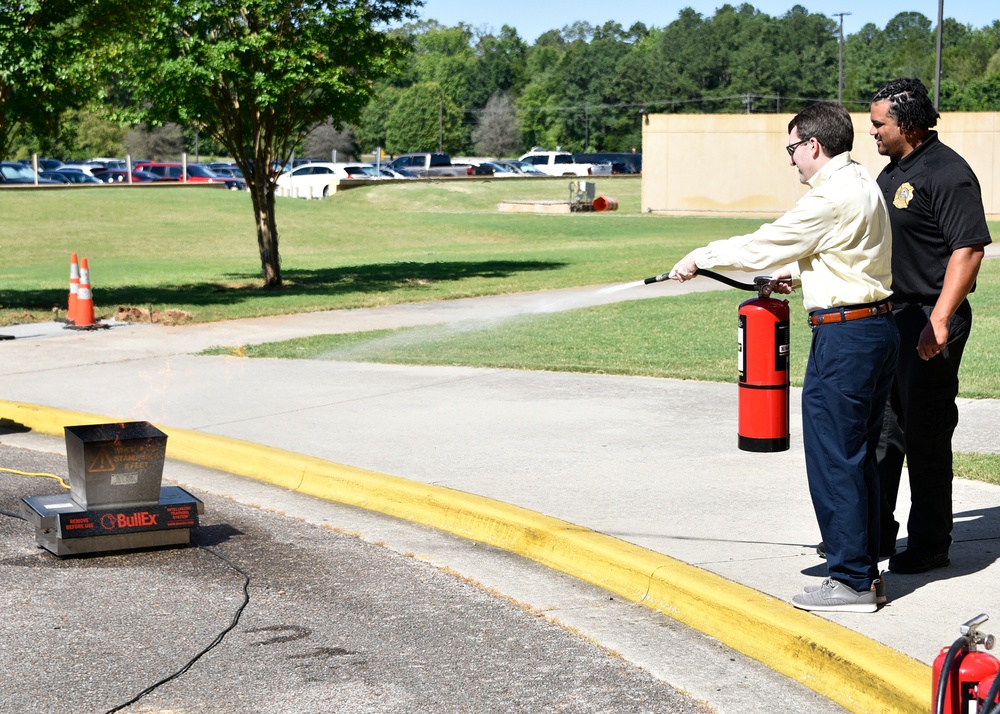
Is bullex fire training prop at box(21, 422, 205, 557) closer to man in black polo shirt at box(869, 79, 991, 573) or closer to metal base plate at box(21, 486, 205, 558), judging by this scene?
metal base plate at box(21, 486, 205, 558)

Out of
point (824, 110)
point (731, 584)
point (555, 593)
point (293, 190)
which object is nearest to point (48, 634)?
point (555, 593)

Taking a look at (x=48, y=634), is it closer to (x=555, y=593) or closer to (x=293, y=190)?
(x=555, y=593)

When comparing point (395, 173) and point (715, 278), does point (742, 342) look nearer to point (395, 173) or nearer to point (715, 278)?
point (715, 278)

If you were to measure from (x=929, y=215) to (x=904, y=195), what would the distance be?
0.13 m

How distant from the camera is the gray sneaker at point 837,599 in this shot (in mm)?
4660

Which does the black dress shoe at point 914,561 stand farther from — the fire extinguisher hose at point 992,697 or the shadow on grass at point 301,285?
the shadow on grass at point 301,285

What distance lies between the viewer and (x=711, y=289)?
18.5 meters

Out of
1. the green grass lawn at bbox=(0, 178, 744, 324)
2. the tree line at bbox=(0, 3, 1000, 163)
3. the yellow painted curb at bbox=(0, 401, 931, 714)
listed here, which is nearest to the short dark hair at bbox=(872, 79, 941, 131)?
the yellow painted curb at bbox=(0, 401, 931, 714)

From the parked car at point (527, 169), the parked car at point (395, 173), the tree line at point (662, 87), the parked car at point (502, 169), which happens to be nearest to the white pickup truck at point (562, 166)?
the parked car at point (527, 169)

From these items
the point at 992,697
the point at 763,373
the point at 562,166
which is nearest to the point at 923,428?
the point at 763,373

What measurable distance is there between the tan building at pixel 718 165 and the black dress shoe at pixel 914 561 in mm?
42796

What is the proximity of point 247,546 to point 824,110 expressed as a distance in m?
3.38

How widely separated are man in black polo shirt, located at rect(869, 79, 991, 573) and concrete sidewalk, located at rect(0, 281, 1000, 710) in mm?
342

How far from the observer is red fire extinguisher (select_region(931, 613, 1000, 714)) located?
331 cm
